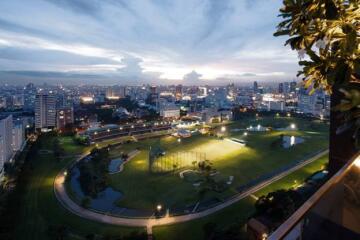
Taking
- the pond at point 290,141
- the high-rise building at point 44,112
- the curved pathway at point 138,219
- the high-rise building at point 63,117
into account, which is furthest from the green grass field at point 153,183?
the high-rise building at point 44,112

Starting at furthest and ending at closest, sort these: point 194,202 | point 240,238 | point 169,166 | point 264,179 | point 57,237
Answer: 1. point 169,166
2. point 264,179
3. point 194,202
4. point 57,237
5. point 240,238

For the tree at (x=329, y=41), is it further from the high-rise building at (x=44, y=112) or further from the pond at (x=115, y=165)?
the high-rise building at (x=44, y=112)

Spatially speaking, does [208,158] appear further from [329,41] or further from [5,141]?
[329,41]

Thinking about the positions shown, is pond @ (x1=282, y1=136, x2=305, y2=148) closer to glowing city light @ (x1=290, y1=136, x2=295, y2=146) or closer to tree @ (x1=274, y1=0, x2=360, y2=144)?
glowing city light @ (x1=290, y1=136, x2=295, y2=146)

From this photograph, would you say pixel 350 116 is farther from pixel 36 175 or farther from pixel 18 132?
pixel 18 132

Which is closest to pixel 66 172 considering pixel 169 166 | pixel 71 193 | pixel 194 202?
pixel 71 193

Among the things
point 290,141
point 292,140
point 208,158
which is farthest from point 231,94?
point 208,158

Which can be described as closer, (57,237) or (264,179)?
(57,237)

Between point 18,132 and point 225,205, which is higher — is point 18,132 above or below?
above
